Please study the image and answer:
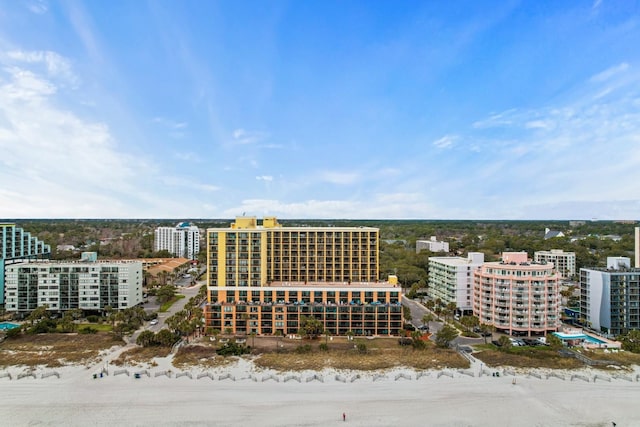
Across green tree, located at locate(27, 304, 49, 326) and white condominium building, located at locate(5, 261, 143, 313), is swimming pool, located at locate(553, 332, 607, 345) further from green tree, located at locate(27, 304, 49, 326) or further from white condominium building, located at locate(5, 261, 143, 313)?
green tree, located at locate(27, 304, 49, 326)

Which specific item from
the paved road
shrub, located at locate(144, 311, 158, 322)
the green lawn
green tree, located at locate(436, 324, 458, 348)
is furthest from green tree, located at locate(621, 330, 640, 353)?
the green lawn

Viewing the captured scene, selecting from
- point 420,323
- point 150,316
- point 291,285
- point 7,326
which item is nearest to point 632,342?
point 420,323

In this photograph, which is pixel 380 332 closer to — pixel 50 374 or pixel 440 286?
pixel 440 286

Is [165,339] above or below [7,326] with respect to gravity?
above

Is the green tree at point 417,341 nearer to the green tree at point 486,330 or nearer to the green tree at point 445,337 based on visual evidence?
the green tree at point 445,337

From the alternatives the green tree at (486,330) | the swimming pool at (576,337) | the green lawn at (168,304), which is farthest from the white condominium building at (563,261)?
the green lawn at (168,304)

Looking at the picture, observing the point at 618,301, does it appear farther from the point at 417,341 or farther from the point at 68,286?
the point at 68,286

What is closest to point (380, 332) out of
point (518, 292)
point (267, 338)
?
point (267, 338)

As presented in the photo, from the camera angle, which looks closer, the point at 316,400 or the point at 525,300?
the point at 316,400

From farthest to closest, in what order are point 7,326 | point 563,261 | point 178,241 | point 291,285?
point 178,241 < point 563,261 < point 291,285 < point 7,326
